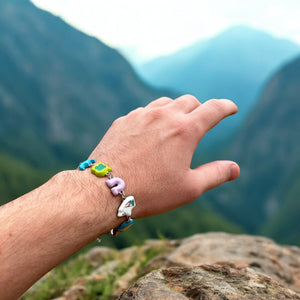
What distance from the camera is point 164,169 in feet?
8.16

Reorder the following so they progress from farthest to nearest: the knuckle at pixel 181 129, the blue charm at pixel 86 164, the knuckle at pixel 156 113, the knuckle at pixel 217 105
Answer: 1. the knuckle at pixel 156 113
2. the knuckle at pixel 217 105
3. the knuckle at pixel 181 129
4. the blue charm at pixel 86 164

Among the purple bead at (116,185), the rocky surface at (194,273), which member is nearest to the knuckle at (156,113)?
the purple bead at (116,185)

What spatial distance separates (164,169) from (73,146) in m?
127

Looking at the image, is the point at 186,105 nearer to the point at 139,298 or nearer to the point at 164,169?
the point at 164,169

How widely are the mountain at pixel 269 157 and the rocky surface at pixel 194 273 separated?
Result: 10864cm

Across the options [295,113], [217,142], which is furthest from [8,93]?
[295,113]

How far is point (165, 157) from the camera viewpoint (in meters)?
2.53

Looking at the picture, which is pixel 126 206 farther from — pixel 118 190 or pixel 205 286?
pixel 205 286

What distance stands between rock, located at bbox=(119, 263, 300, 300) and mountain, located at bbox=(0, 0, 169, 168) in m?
116

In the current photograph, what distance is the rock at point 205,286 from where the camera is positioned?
207 cm

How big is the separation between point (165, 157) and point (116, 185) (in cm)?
44

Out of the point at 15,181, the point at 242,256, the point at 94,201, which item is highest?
the point at 94,201

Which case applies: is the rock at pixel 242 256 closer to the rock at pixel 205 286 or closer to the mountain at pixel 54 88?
the rock at pixel 205 286

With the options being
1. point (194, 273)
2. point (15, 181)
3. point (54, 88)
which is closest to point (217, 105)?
point (194, 273)
